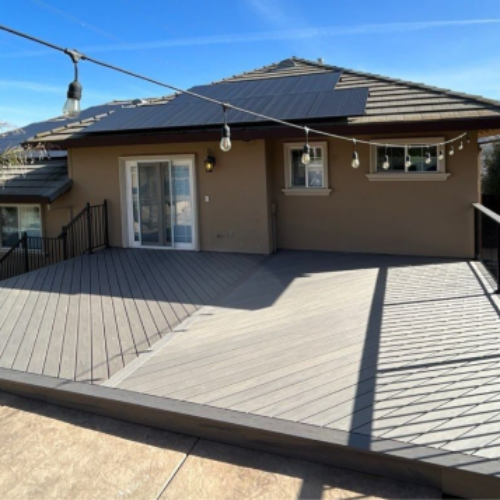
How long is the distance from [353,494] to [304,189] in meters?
7.29

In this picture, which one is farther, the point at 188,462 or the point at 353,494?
the point at 188,462

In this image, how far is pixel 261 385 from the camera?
12.4 feet

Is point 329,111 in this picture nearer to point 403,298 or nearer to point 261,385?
point 403,298

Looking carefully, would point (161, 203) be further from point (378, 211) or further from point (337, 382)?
point (337, 382)

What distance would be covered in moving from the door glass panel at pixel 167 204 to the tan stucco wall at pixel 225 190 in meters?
0.39

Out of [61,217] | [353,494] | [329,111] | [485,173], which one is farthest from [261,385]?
[485,173]

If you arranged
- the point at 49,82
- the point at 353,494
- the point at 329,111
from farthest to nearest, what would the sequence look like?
the point at 49,82
the point at 329,111
the point at 353,494

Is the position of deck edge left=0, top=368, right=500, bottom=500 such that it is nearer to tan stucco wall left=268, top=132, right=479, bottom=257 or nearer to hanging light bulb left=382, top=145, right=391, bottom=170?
hanging light bulb left=382, top=145, right=391, bottom=170

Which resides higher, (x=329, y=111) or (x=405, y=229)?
(x=329, y=111)

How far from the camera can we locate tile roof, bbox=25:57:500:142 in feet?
26.4

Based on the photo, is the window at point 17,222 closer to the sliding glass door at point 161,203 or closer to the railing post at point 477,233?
the sliding glass door at point 161,203

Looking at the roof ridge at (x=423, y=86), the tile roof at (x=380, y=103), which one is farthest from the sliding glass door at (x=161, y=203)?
the roof ridge at (x=423, y=86)

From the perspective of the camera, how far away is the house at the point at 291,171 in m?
8.46

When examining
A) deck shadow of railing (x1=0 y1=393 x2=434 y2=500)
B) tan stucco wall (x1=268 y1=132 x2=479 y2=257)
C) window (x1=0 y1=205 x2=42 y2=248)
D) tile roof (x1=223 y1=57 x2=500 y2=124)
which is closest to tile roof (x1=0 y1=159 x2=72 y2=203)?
window (x1=0 y1=205 x2=42 y2=248)
